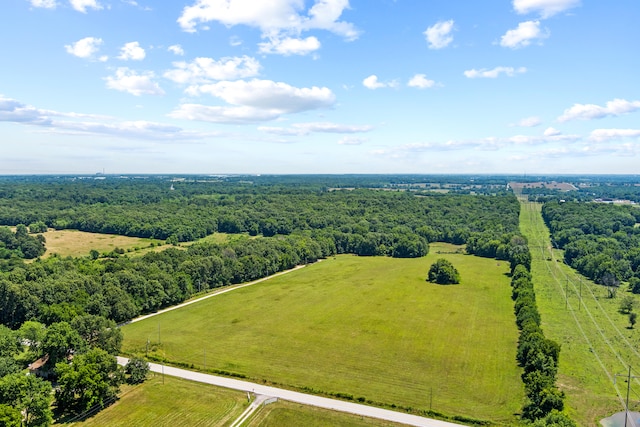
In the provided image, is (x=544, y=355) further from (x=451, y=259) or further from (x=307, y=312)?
(x=451, y=259)

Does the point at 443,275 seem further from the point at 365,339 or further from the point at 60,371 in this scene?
the point at 60,371

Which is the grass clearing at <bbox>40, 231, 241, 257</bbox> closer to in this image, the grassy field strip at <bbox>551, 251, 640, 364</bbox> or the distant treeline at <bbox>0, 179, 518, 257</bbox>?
the distant treeline at <bbox>0, 179, 518, 257</bbox>

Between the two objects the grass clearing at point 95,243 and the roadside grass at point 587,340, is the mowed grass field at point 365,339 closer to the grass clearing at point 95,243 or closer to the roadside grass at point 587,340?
the roadside grass at point 587,340

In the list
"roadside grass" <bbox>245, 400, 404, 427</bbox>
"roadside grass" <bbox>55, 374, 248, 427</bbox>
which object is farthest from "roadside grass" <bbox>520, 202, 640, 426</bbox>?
"roadside grass" <bbox>55, 374, 248, 427</bbox>

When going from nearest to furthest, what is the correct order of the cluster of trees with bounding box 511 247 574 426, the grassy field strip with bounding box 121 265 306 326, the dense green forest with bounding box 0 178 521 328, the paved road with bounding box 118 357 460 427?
1. the cluster of trees with bounding box 511 247 574 426
2. the paved road with bounding box 118 357 460 427
3. the dense green forest with bounding box 0 178 521 328
4. the grassy field strip with bounding box 121 265 306 326

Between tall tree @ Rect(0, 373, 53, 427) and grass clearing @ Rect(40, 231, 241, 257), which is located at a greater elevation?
tall tree @ Rect(0, 373, 53, 427)
